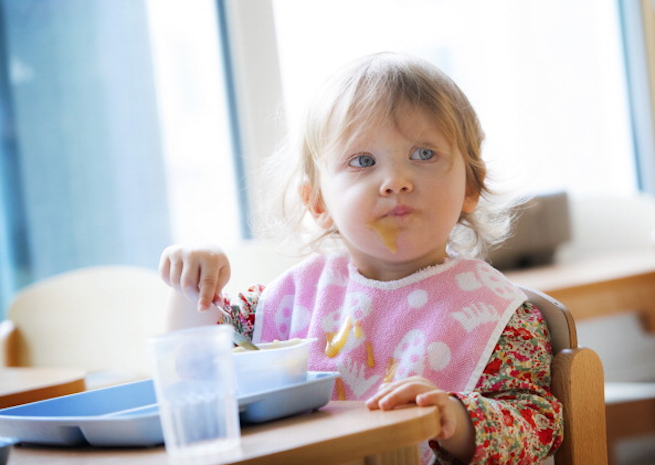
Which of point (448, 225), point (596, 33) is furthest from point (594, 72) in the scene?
point (448, 225)

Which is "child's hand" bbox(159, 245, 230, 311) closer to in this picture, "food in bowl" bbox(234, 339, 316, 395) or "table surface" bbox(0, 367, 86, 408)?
"food in bowl" bbox(234, 339, 316, 395)

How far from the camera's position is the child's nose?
1.07 m

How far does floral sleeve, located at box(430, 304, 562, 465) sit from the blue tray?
16 cm

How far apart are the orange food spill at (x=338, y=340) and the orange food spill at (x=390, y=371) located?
0.23ft

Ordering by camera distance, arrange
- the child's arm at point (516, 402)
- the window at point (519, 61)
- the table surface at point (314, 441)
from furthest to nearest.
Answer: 1. the window at point (519, 61)
2. the child's arm at point (516, 402)
3. the table surface at point (314, 441)

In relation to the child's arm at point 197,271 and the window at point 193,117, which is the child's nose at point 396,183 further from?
the window at point 193,117

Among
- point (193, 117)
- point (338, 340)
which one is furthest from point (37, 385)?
point (193, 117)

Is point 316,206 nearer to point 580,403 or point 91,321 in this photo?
point 580,403

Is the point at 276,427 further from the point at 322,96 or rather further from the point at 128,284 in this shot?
the point at 128,284

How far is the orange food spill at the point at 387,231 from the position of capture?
110 centimetres

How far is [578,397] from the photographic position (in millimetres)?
1006

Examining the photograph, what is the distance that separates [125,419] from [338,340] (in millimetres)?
445

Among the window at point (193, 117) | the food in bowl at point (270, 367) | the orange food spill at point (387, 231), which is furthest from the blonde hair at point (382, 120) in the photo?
the window at point (193, 117)

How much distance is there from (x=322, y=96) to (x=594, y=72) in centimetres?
258
